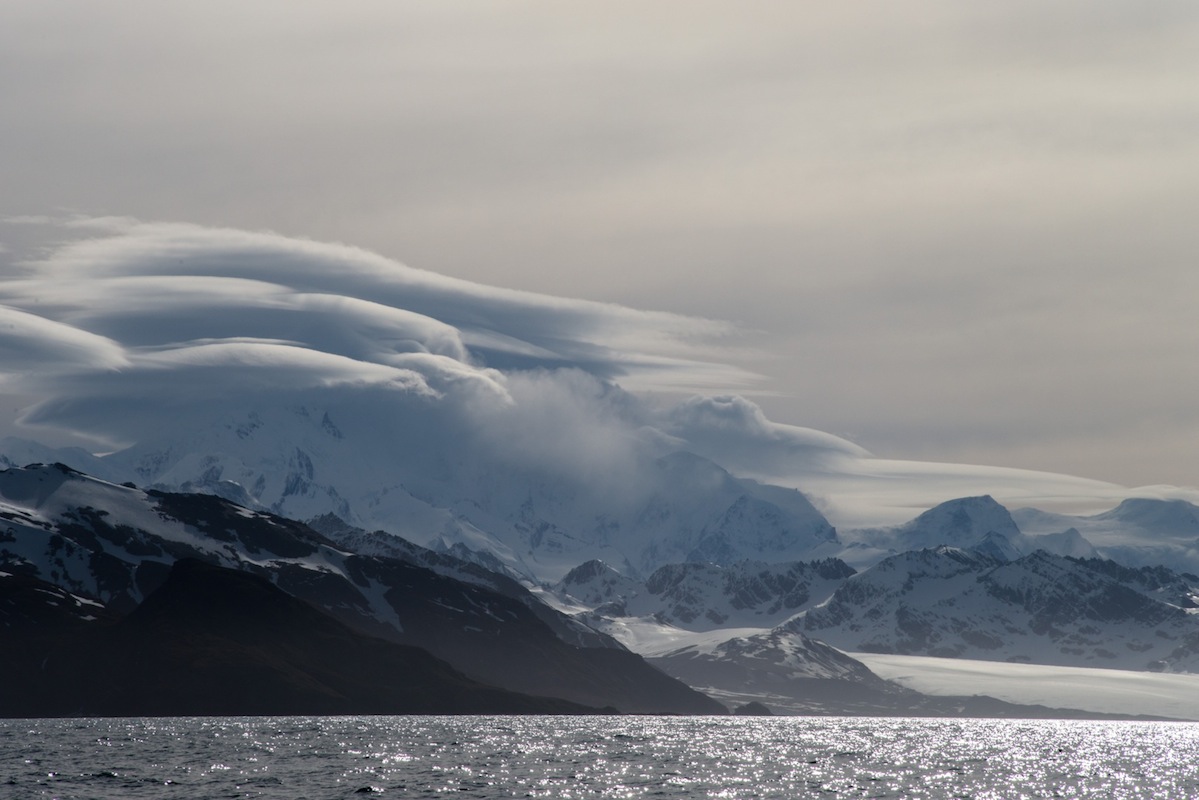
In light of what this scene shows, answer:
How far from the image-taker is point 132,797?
570 ft

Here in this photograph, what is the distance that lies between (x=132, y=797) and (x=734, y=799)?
7170 cm

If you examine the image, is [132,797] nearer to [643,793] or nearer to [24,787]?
[24,787]

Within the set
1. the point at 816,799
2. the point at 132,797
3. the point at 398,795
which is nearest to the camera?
the point at 132,797

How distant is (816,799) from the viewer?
655 feet

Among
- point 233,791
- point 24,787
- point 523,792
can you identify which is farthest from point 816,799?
point 24,787

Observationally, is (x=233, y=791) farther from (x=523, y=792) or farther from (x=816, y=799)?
(x=816, y=799)

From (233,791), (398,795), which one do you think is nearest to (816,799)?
→ (398,795)

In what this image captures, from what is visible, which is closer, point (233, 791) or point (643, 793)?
point (233, 791)

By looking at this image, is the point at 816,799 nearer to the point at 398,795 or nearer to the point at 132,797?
the point at 398,795

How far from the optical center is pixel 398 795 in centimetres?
18625

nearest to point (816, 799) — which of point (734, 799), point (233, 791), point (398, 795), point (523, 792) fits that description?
point (734, 799)

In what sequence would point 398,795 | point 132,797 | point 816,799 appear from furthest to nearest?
point 816,799, point 398,795, point 132,797

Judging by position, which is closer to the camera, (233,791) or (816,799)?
(233,791)

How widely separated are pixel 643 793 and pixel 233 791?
50275 mm
